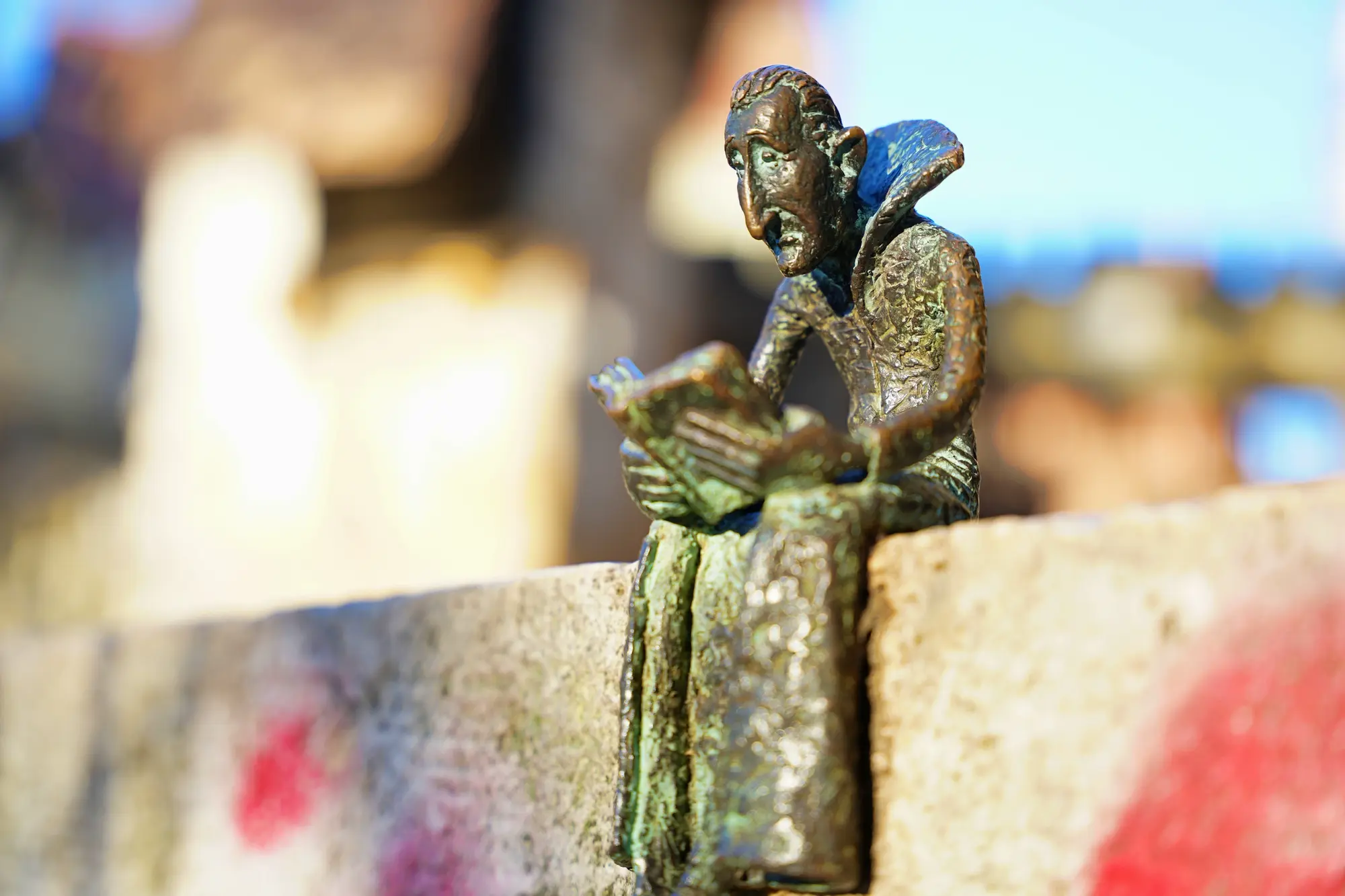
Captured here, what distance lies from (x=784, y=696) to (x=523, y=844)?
0.61m

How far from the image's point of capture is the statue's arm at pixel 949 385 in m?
1.18

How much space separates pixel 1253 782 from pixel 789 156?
2.41 ft

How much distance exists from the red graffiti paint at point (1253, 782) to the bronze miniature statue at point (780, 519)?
0.25 m

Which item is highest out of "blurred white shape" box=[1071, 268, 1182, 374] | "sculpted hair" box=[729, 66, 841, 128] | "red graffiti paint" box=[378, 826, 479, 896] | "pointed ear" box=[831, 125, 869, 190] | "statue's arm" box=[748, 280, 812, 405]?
"blurred white shape" box=[1071, 268, 1182, 374]

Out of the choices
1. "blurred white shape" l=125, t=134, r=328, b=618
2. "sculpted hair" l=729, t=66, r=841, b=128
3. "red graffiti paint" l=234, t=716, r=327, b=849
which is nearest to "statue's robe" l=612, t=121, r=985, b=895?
"sculpted hair" l=729, t=66, r=841, b=128

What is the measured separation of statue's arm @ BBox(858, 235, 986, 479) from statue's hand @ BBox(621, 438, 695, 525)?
0.62ft

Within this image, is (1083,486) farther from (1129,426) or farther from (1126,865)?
(1126,865)

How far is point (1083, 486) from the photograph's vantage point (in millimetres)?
8617

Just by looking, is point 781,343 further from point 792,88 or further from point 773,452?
point 773,452

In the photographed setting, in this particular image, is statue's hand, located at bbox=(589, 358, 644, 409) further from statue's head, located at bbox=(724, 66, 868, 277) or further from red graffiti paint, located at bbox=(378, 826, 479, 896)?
red graffiti paint, located at bbox=(378, 826, 479, 896)

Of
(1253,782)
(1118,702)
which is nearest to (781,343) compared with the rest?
(1118,702)

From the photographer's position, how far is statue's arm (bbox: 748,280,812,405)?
1.56 meters

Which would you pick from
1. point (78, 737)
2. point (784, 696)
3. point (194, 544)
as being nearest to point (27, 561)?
point (194, 544)

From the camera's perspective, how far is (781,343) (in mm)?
1571
